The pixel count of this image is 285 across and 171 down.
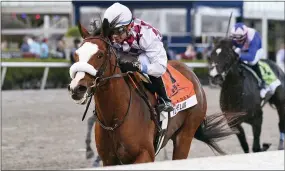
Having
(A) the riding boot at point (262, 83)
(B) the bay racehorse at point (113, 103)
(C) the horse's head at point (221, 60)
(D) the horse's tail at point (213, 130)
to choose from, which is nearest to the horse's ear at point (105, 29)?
(B) the bay racehorse at point (113, 103)

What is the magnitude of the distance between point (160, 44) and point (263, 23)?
19863mm

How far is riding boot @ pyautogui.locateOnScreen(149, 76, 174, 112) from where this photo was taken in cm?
570

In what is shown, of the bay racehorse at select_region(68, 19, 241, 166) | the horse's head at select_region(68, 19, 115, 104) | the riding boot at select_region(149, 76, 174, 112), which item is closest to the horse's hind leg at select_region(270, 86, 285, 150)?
the riding boot at select_region(149, 76, 174, 112)

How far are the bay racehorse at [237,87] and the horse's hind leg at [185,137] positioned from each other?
103 inches

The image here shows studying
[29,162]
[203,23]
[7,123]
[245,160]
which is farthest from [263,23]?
[245,160]

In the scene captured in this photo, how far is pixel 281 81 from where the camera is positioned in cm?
1034

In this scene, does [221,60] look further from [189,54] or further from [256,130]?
[189,54]

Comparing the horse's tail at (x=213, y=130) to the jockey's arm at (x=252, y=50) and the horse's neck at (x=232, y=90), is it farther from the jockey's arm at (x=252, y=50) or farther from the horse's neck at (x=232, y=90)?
the jockey's arm at (x=252, y=50)

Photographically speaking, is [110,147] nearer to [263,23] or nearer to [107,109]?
[107,109]

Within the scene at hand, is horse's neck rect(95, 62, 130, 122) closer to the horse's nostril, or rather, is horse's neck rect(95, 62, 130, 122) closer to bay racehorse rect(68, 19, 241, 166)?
bay racehorse rect(68, 19, 241, 166)

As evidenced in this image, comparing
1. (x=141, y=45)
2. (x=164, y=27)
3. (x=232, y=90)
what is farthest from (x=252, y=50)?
(x=164, y=27)

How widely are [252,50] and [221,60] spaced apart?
0.70 m

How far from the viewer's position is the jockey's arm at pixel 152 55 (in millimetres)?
5555

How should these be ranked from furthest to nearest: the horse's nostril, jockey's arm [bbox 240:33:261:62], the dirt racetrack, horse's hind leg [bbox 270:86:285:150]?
horse's hind leg [bbox 270:86:285:150], jockey's arm [bbox 240:33:261:62], the dirt racetrack, the horse's nostril
